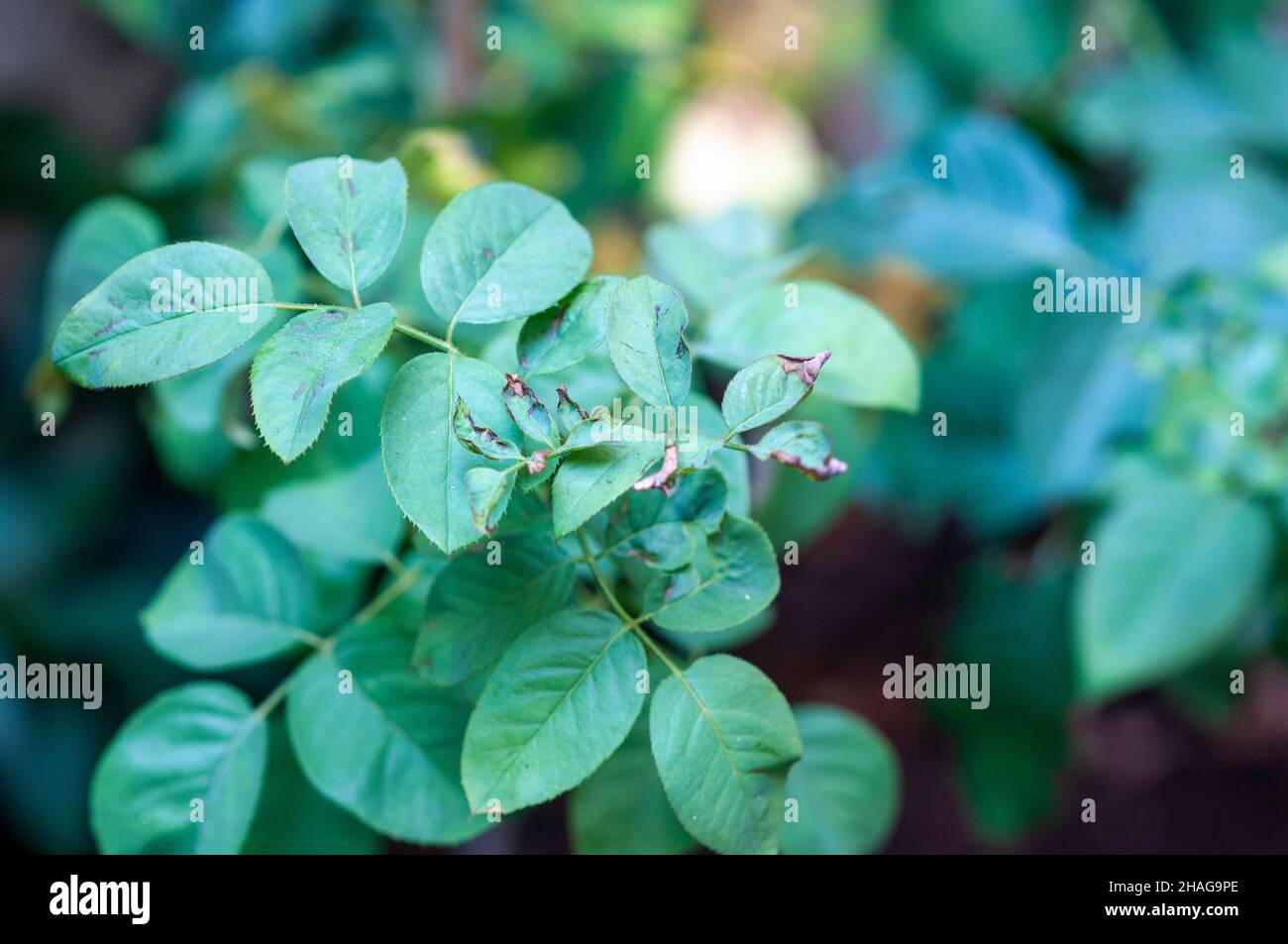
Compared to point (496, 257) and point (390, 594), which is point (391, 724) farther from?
point (496, 257)

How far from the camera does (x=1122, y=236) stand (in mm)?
1120

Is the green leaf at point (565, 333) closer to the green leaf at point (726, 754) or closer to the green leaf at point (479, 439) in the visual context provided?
the green leaf at point (479, 439)

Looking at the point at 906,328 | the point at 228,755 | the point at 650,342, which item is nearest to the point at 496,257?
the point at 650,342

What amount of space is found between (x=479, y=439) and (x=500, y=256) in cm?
13

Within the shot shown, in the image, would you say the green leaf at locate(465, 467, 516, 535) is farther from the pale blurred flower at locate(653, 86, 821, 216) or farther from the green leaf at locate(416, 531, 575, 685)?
the pale blurred flower at locate(653, 86, 821, 216)

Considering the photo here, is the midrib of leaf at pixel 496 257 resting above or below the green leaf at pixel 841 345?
above

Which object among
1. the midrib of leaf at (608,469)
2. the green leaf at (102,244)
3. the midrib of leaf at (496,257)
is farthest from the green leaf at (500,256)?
the green leaf at (102,244)

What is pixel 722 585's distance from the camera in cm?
50

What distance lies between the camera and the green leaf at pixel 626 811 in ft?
2.14

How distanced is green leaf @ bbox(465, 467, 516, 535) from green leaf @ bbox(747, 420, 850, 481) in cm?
11

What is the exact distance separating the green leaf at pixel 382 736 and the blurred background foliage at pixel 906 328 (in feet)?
0.23

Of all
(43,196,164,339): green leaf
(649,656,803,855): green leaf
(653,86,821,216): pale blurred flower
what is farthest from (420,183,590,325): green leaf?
(653,86,821,216): pale blurred flower
